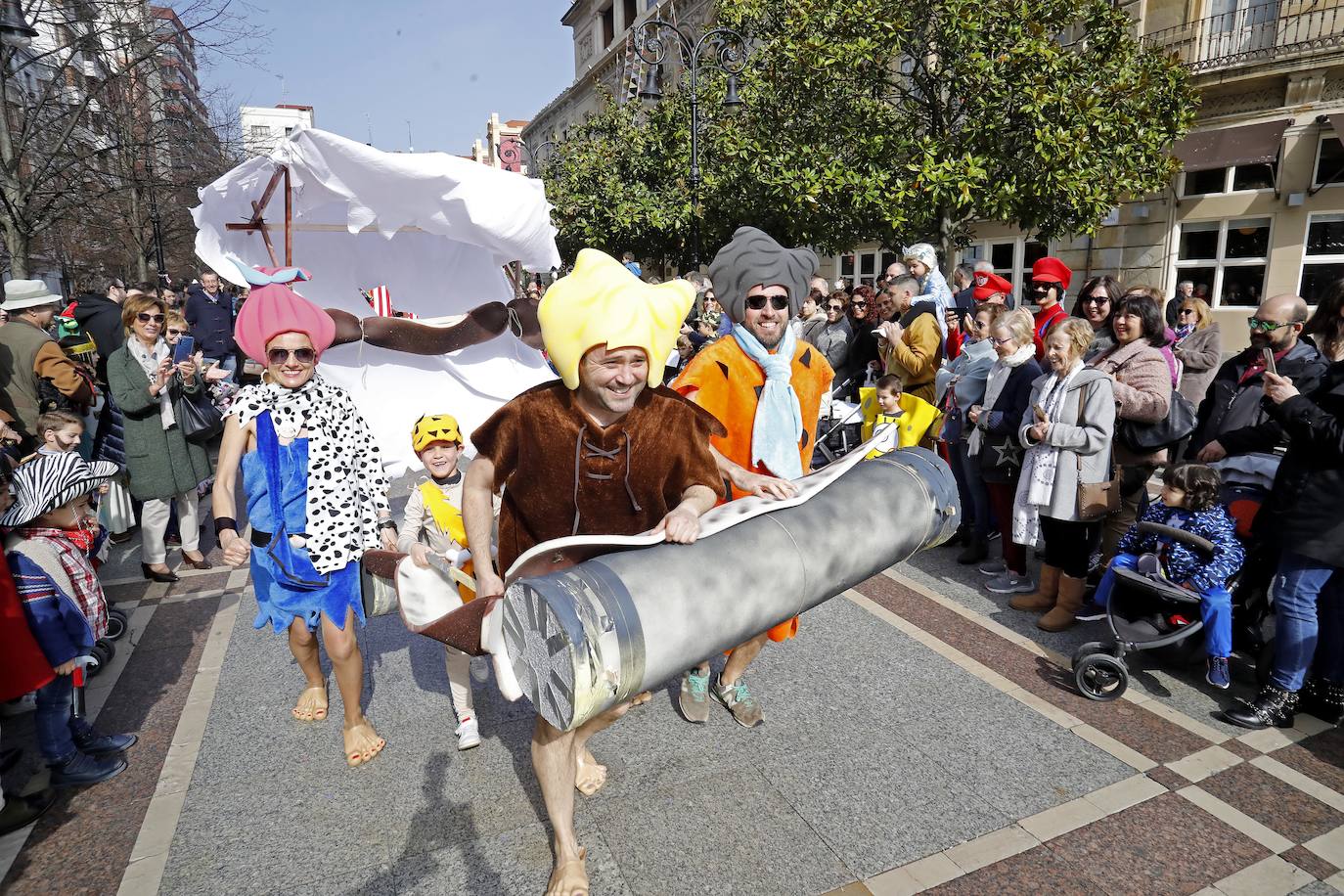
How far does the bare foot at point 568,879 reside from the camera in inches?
92.5

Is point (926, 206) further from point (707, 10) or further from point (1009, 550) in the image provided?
point (707, 10)

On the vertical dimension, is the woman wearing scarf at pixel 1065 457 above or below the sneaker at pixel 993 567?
above

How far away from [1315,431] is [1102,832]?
180 centimetres

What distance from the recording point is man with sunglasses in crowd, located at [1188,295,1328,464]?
13.1 feet

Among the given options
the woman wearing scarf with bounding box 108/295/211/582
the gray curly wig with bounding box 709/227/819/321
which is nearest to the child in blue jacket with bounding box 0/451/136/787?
the woman wearing scarf with bounding box 108/295/211/582

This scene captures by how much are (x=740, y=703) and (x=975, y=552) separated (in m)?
2.69

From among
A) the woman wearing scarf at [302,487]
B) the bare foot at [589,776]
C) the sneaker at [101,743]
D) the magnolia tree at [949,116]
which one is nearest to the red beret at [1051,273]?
the bare foot at [589,776]

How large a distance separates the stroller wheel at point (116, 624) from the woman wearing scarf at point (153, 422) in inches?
31.5

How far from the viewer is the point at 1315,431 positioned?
118 inches

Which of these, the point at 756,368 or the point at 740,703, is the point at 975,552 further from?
the point at 756,368

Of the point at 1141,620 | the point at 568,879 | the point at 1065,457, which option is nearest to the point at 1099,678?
the point at 1141,620

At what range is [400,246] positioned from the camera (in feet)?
20.0

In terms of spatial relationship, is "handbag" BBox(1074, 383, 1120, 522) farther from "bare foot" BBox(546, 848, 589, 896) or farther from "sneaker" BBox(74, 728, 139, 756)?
"sneaker" BBox(74, 728, 139, 756)

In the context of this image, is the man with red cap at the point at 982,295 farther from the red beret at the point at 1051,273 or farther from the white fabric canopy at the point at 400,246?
the white fabric canopy at the point at 400,246
